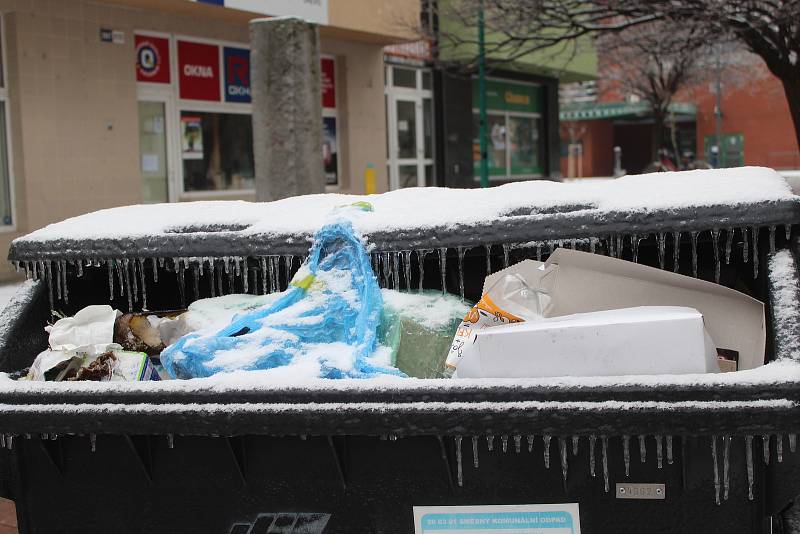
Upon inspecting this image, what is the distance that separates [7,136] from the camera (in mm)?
10555

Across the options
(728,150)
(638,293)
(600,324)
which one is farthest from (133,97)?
(728,150)

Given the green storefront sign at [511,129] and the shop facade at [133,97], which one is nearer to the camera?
the shop facade at [133,97]

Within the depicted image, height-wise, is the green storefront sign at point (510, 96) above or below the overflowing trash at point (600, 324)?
above

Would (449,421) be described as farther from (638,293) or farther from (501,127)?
(501,127)

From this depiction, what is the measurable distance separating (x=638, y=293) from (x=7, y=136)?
984cm

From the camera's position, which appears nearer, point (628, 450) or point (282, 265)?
point (628, 450)

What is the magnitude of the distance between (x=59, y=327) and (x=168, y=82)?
10.6 meters

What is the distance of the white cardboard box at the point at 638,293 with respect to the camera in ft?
7.33

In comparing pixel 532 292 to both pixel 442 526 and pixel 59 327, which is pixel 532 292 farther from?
pixel 59 327

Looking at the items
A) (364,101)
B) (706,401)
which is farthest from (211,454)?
(364,101)

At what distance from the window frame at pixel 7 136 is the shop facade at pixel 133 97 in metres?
0.01

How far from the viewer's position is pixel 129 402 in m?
2.10

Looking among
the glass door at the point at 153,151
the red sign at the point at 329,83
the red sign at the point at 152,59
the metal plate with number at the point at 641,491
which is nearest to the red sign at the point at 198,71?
the red sign at the point at 152,59

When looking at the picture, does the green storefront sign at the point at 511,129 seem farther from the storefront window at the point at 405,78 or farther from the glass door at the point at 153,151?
the glass door at the point at 153,151
